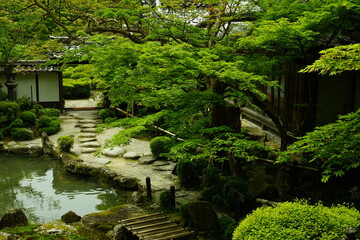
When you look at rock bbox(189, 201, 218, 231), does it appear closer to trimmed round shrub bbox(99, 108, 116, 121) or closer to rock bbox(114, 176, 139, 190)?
rock bbox(114, 176, 139, 190)

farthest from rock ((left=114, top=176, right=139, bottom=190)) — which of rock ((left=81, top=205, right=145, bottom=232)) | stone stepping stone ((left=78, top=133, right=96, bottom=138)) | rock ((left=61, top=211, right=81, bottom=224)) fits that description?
stone stepping stone ((left=78, top=133, right=96, bottom=138))

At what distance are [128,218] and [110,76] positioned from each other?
4.14 meters

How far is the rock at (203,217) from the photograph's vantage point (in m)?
11.1

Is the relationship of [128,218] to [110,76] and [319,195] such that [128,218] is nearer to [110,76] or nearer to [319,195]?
[110,76]

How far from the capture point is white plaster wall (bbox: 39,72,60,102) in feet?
87.9

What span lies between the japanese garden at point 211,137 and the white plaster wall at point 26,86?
8376mm

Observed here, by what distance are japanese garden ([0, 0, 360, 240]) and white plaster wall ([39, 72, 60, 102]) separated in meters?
8.54

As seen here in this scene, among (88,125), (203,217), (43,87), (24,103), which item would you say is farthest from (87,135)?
(203,217)

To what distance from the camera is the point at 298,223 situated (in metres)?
6.23

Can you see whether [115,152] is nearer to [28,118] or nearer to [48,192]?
[48,192]

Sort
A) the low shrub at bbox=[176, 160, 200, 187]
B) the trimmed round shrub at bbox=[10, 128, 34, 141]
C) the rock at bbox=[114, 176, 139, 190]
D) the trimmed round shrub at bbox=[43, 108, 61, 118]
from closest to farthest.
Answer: the low shrub at bbox=[176, 160, 200, 187] < the rock at bbox=[114, 176, 139, 190] < the trimmed round shrub at bbox=[10, 128, 34, 141] < the trimmed round shrub at bbox=[43, 108, 61, 118]

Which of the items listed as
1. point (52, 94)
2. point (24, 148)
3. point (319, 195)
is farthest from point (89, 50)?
point (52, 94)

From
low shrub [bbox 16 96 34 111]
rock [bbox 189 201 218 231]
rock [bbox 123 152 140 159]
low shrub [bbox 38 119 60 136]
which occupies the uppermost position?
low shrub [bbox 16 96 34 111]

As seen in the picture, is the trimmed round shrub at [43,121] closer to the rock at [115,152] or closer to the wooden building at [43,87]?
the wooden building at [43,87]
